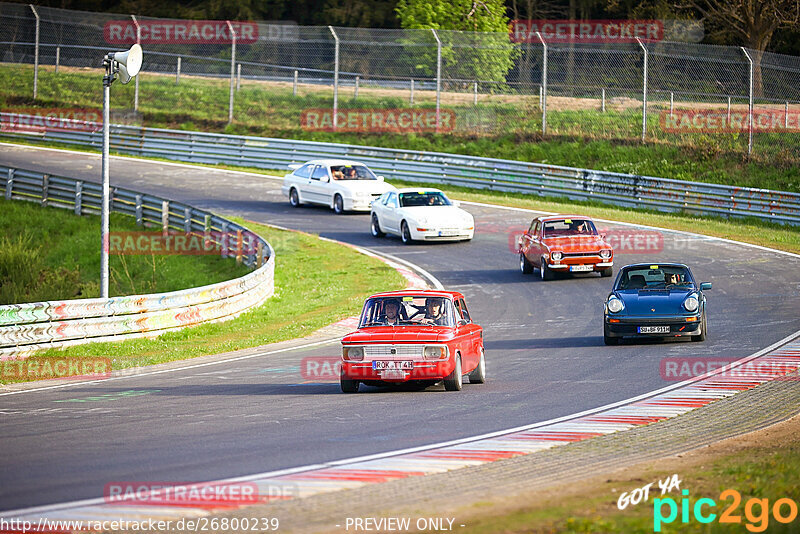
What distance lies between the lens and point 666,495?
7508 mm

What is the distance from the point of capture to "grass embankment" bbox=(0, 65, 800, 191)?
34969 mm

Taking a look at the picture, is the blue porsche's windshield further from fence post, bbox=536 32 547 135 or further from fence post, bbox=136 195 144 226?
fence post, bbox=536 32 547 135

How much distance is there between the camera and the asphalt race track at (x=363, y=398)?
360 inches

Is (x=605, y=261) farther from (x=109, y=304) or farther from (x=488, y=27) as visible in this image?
(x=488, y=27)

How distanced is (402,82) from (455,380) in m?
29.7

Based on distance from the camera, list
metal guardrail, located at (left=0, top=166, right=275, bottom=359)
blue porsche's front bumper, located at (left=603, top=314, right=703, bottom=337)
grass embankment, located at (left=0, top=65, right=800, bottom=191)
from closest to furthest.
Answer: metal guardrail, located at (left=0, top=166, right=275, bottom=359), blue porsche's front bumper, located at (left=603, top=314, right=703, bottom=337), grass embankment, located at (left=0, top=65, right=800, bottom=191)

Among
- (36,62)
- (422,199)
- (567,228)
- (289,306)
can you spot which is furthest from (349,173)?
Result: (36,62)

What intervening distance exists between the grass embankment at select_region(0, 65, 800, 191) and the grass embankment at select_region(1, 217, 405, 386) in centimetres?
1246

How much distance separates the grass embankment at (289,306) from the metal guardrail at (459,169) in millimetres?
9008

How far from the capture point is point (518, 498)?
25.2 ft

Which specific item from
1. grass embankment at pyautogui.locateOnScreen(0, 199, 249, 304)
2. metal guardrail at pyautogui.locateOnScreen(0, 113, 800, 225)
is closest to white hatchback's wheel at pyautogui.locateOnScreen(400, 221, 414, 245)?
grass embankment at pyautogui.locateOnScreen(0, 199, 249, 304)

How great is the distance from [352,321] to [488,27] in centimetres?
3360

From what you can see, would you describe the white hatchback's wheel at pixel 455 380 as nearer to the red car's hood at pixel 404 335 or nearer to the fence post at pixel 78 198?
the red car's hood at pixel 404 335

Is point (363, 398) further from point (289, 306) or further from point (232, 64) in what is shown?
point (232, 64)
